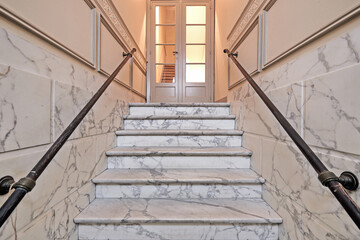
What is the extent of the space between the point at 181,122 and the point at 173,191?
0.80 meters

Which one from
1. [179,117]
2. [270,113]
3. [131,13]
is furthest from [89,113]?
[131,13]

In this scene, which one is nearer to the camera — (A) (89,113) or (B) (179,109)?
(A) (89,113)

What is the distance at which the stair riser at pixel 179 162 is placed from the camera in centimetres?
142

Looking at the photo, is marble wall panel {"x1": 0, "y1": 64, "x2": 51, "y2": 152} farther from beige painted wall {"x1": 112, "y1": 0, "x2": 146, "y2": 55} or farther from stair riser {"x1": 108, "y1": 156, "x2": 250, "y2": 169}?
beige painted wall {"x1": 112, "y1": 0, "x2": 146, "y2": 55}

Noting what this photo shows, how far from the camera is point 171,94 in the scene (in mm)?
3709

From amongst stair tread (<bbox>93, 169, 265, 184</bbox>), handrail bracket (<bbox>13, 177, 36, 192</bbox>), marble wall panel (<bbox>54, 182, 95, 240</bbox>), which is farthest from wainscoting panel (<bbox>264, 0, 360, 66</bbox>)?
marble wall panel (<bbox>54, 182, 95, 240</bbox>)

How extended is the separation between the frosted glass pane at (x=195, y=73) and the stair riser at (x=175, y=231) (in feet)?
10.2

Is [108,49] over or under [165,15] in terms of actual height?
under

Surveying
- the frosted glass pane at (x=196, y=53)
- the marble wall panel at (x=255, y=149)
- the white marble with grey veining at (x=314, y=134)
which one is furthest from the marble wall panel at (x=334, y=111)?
the frosted glass pane at (x=196, y=53)

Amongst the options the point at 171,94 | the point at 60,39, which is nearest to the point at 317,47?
the point at 60,39

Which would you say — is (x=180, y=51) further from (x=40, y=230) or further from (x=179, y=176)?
(x=40, y=230)

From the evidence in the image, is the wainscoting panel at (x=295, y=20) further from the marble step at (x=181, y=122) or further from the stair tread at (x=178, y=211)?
the stair tread at (x=178, y=211)

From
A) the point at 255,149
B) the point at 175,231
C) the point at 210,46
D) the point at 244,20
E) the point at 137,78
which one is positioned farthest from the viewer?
the point at 210,46

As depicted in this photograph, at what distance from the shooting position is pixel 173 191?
47.1 inches
